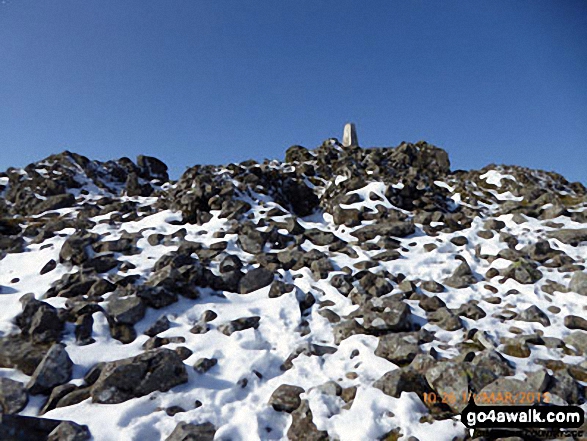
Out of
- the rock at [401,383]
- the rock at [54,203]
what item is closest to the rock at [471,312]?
the rock at [401,383]

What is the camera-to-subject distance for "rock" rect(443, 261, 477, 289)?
10.4 m

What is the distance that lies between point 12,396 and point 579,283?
48.6 feet

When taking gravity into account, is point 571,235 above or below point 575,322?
above

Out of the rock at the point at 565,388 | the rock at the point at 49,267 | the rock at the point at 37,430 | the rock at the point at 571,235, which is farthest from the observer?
the rock at the point at 571,235

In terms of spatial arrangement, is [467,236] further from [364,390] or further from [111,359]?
[111,359]

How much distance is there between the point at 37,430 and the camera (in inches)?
211

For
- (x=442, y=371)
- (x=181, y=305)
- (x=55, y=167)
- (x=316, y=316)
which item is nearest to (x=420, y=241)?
(x=316, y=316)

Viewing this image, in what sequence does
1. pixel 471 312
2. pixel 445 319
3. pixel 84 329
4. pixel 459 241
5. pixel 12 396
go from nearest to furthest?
1. pixel 12 396
2. pixel 84 329
3. pixel 445 319
4. pixel 471 312
5. pixel 459 241

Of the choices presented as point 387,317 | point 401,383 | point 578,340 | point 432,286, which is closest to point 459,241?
point 432,286

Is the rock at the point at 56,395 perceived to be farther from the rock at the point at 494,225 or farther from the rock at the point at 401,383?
the rock at the point at 494,225

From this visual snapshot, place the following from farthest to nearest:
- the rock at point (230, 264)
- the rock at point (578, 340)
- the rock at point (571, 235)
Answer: the rock at point (571, 235) → the rock at point (230, 264) → the rock at point (578, 340)

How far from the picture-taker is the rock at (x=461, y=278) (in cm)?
1042

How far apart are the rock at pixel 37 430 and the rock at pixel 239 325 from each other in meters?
3.51

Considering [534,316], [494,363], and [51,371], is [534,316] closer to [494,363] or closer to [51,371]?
[494,363]
